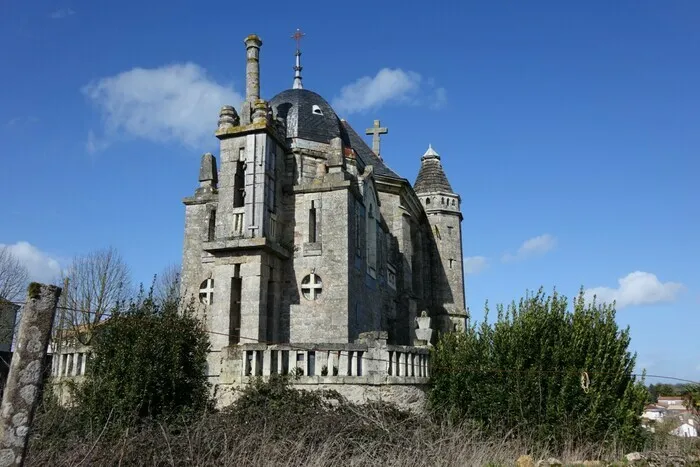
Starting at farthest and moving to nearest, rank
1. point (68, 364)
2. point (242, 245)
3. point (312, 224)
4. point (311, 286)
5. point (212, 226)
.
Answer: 1. point (212, 226)
2. point (312, 224)
3. point (311, 286)
4. point (242, 245)
5. point (68, 364)

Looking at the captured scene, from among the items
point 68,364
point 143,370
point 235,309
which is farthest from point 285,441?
point 235,309

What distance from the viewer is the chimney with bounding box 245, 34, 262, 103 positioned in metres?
18.2

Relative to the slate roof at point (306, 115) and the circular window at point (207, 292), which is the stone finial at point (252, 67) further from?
the circular window at point (207, 292)

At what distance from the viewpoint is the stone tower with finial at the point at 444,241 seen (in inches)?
1121

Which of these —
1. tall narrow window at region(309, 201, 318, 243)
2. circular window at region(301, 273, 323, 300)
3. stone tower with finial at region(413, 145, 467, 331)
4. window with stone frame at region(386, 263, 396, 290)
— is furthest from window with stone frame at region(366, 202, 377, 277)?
stone tower with finial at region(413, 145, 467, 331)

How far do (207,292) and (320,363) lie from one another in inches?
244

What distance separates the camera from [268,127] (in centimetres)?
1700

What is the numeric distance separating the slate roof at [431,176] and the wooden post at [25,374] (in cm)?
2461

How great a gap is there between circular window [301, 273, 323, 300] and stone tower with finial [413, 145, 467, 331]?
12.4m

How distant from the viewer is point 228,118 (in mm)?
17531

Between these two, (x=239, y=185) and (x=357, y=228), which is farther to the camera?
(x=357, y=228)

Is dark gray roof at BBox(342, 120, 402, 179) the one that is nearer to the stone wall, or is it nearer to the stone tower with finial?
the stone tower with finial

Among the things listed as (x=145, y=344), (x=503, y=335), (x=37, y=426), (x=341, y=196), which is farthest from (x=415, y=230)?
(x=37, y=426)

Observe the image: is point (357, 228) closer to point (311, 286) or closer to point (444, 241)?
point (311, 286)
